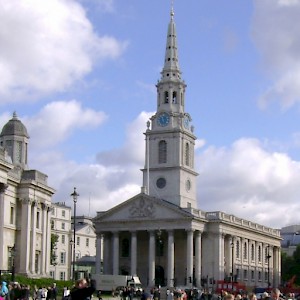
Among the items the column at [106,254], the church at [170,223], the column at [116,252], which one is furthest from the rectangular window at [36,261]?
the column at [106,254]

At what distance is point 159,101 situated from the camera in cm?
11806

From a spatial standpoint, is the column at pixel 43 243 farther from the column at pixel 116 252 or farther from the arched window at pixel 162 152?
the arched window at pixel 162 152

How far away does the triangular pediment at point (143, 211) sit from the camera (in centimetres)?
10900

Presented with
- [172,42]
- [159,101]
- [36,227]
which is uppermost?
[172,42]

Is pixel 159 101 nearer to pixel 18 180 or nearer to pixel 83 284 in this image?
pixel 18 180

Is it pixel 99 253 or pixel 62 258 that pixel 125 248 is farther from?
pixel 62 258

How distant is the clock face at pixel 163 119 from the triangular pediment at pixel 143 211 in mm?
12419

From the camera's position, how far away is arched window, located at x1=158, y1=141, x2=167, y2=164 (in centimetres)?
11700

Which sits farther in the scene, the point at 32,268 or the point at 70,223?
the point at 70,223

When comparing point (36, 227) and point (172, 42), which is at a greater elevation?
point (172, 42)

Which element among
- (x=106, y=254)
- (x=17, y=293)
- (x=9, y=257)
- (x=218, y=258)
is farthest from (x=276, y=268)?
(x=17, y=293)

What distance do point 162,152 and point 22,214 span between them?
169 ft

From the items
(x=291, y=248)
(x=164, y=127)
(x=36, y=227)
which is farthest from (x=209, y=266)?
(x=291, y=248)

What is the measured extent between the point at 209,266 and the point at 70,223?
28.7 meters
